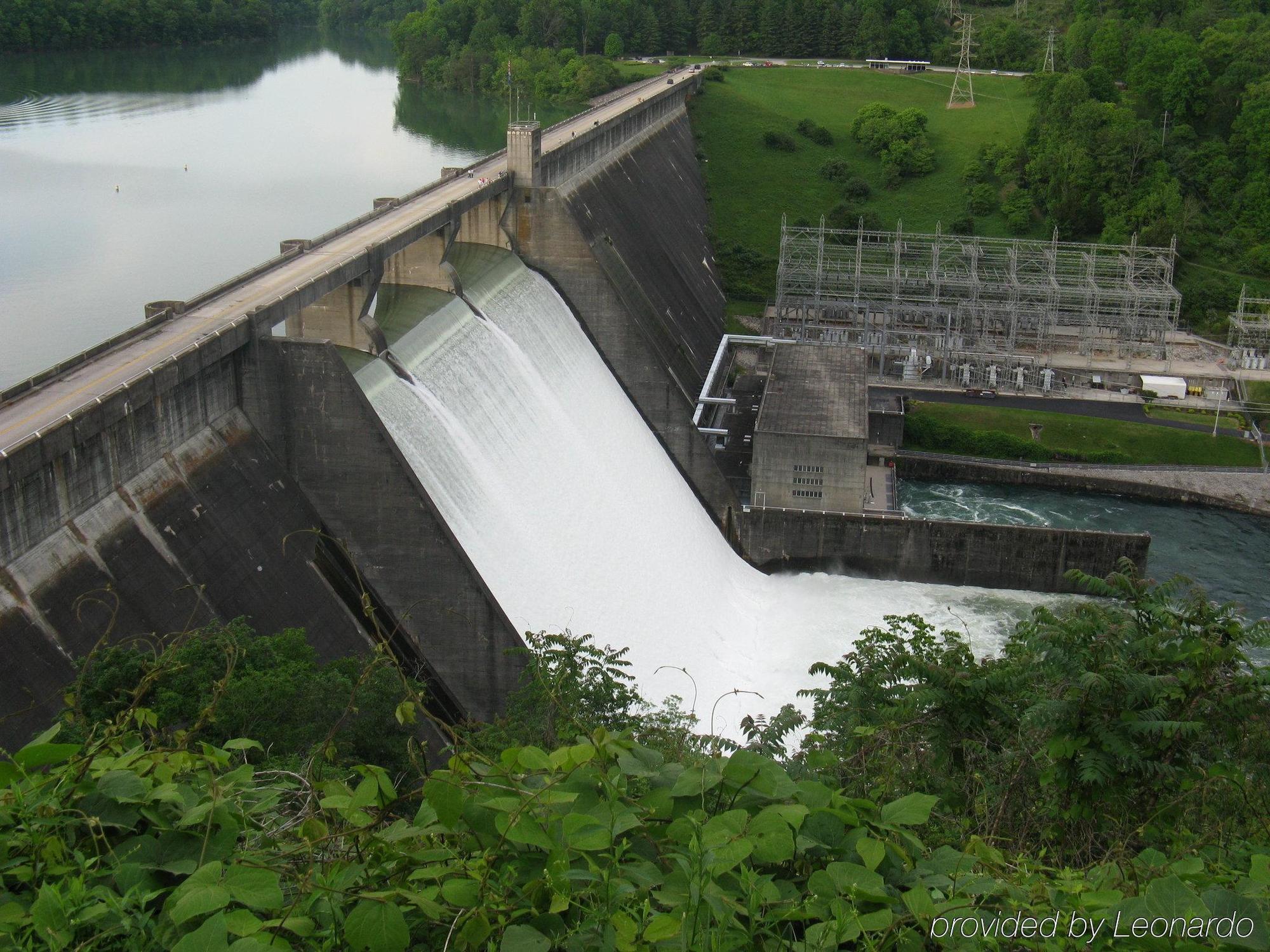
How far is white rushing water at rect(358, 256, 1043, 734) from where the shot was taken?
61.3 ft

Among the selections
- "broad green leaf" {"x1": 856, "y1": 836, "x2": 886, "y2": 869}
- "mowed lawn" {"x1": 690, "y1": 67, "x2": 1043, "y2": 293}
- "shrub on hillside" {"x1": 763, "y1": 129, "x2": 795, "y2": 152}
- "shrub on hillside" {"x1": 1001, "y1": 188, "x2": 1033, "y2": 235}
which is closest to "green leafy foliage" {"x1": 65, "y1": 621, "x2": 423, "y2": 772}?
"broad green leaf" {"x1": 856, "y1": 836, "x2": 886, "y2": 869}

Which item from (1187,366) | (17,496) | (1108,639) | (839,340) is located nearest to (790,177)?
(839,340)

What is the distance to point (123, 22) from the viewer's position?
63.8 m

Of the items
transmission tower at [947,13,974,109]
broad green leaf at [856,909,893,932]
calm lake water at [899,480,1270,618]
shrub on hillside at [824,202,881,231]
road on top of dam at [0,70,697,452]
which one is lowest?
calm lake water at [899,480,1270,618]

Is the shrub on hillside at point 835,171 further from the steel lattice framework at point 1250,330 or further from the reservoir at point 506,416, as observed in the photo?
the steel lattice framework at point 1250,330

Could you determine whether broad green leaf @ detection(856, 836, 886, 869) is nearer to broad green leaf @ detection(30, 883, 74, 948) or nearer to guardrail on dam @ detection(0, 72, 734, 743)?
broad green leaf @ detection(30, 883, 74, 948)

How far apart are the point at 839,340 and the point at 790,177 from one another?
16.1 metres

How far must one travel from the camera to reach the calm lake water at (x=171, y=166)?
29316mm

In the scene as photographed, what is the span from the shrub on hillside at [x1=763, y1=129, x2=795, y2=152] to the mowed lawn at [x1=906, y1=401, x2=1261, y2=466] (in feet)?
78.1

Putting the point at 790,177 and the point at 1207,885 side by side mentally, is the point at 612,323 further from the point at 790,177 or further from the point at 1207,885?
the point at 790,177

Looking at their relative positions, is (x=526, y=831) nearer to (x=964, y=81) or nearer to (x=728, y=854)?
(x=728, y=854)
